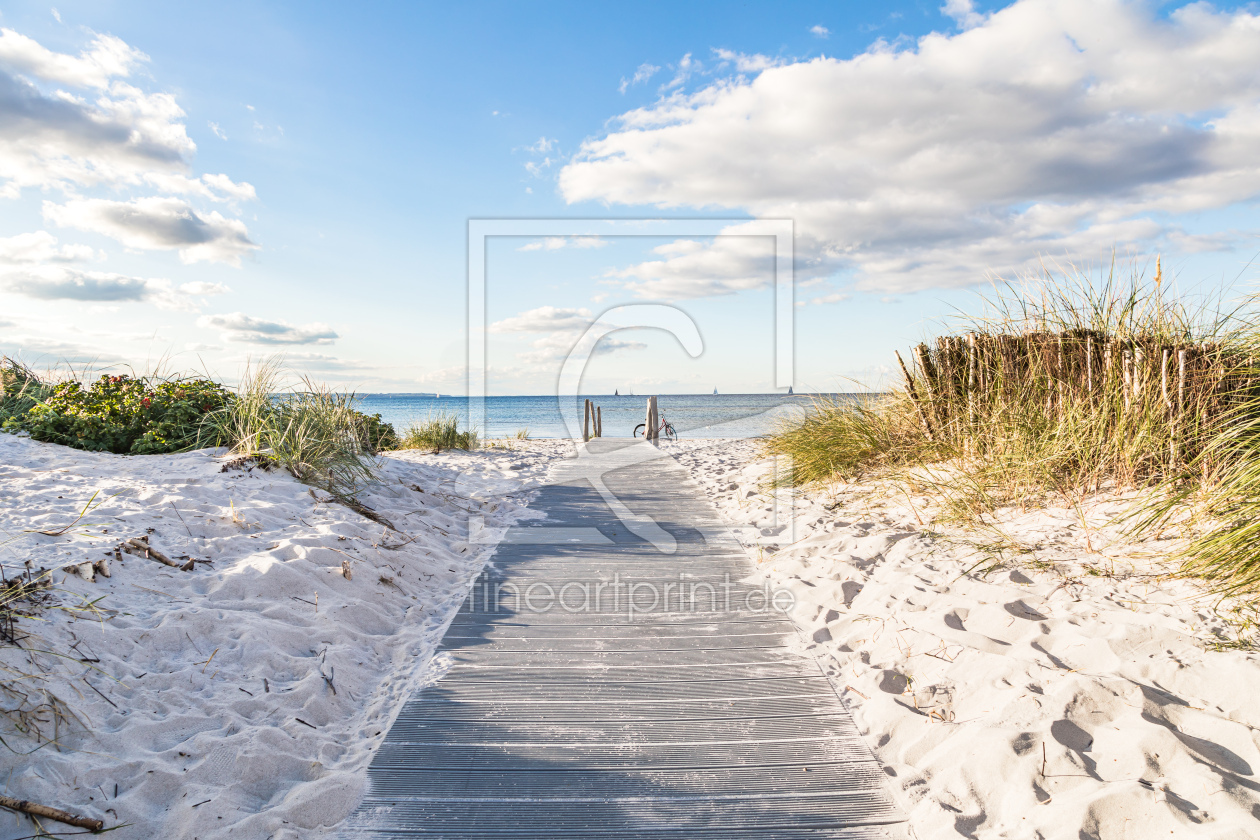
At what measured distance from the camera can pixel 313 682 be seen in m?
2.63

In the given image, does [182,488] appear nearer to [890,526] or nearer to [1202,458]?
[890,526]

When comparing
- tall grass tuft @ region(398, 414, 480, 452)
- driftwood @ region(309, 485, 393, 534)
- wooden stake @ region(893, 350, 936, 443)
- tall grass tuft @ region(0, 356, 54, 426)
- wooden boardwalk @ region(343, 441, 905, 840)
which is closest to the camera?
wooden boardwalk @ region(343, 441, 905, 840)

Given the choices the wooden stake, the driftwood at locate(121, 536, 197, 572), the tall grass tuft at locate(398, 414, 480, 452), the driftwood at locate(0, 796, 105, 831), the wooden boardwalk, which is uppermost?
the wooden stake

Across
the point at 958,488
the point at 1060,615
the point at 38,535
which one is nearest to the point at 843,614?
the point at 1060,615

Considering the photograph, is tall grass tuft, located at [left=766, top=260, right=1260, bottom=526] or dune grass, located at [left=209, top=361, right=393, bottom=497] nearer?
tall grass tuft, located at [left=766, top=260, right=1260, bottom=526]

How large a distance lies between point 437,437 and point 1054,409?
8.57 m

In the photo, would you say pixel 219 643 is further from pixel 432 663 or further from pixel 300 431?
pixel 300 431

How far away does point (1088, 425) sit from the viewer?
439 cm

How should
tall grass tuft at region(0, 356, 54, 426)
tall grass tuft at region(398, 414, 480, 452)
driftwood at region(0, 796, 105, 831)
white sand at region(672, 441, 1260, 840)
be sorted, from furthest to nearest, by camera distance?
1. tall grass tuft at region(398, 414, 480, 452)
2. tall grass tuft at region(0, 356, 54, 426)
3. white sand at region(672, 441, 1260, 840)
4. driftwood at region(0, 796, 105, 831)

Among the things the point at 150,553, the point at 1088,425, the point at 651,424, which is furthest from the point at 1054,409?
the point at 651,424

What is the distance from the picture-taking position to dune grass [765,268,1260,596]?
3355 mm

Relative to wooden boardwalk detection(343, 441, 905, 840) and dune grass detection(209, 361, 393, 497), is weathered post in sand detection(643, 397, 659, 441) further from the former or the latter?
wooden boardwalk detection(343, 441, 905, 840)

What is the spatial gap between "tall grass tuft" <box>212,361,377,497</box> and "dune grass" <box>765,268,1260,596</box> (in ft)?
15.0

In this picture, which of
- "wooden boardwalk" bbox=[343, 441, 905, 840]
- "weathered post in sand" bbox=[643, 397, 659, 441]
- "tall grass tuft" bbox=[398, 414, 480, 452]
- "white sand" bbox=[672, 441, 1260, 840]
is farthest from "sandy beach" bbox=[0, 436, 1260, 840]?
"weathered post in sand" bbox=[643, 397, 659, 441]
